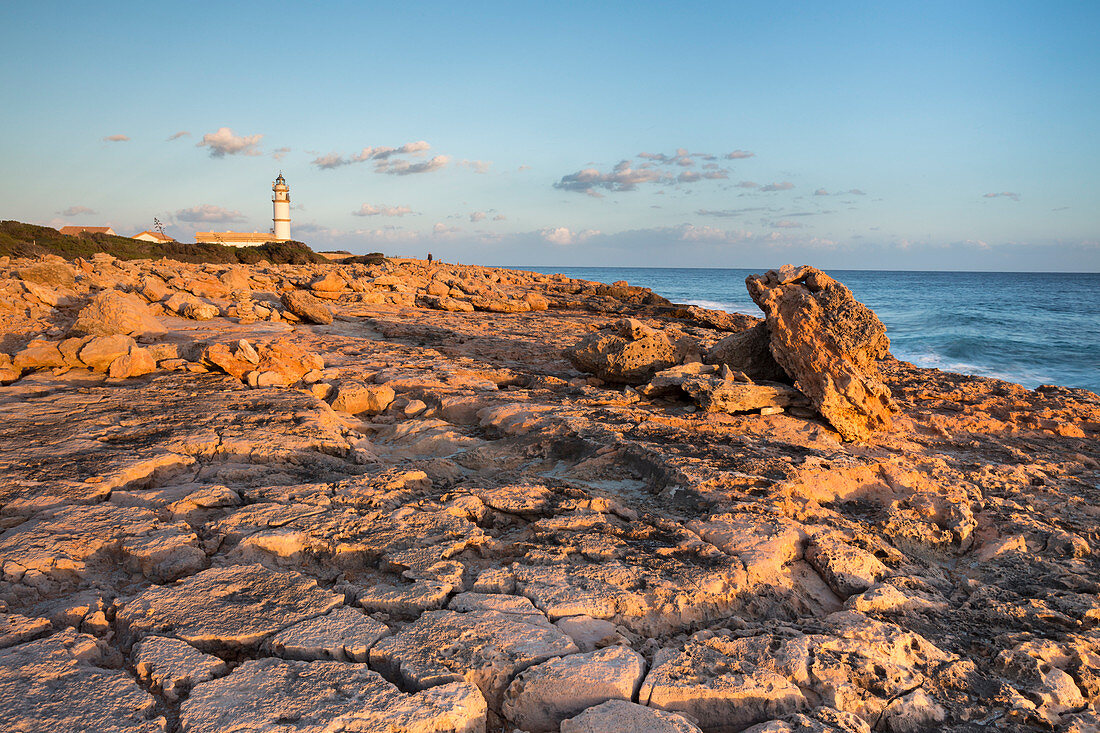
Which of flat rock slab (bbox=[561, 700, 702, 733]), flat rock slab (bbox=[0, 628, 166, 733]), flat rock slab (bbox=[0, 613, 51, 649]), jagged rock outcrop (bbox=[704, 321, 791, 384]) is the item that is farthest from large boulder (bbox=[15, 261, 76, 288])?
flat rock slab (bbox=[561, 700, 702, 733])

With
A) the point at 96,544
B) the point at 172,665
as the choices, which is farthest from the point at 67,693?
the point at 96,544

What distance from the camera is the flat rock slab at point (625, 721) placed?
1.99m

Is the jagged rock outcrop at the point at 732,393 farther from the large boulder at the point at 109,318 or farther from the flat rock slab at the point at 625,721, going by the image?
the large boulder at the point at 109,318

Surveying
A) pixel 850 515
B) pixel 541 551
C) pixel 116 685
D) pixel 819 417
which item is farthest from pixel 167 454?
pixel 819 417

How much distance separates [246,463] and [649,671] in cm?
325

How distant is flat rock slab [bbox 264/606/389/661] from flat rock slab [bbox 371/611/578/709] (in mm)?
75

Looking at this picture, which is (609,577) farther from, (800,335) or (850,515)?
(800,335)

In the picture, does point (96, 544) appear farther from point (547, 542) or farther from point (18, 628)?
point (547, 542)

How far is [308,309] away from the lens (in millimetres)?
10812

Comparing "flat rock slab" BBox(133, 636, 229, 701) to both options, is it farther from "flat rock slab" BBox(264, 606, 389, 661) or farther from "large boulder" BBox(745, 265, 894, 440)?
"large boulder" BBox(745, 265, 894, 440)

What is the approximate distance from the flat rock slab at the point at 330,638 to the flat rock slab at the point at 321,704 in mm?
94

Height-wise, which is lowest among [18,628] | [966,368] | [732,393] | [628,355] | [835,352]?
[966,368]

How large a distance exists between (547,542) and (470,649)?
106cm

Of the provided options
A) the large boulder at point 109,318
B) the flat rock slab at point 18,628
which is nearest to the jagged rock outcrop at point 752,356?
the flat rock slab at point 18,628
